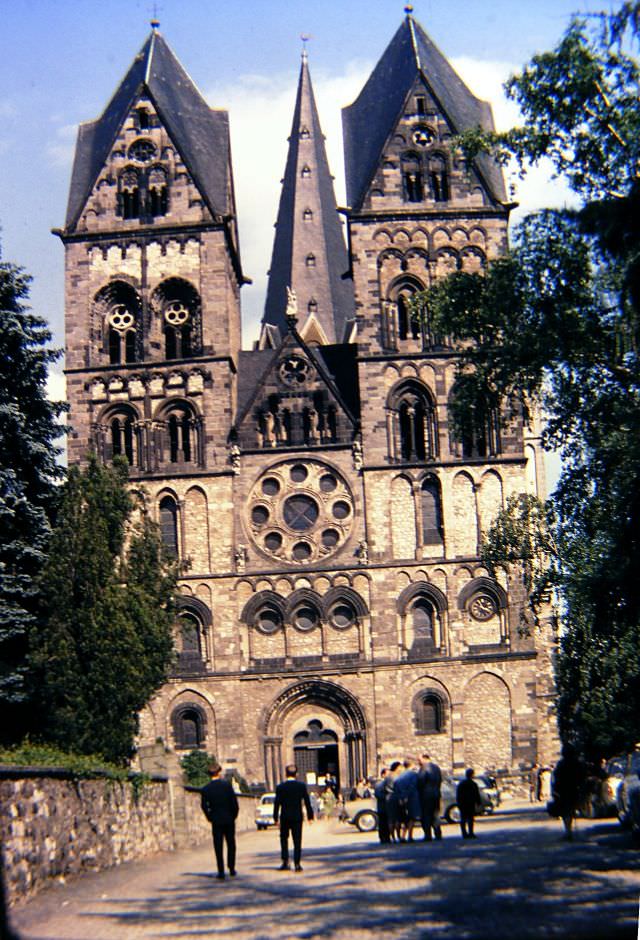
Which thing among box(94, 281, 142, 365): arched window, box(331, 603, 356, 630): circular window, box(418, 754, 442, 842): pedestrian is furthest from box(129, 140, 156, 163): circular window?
box(418, 754, 442, 842): pedestrian

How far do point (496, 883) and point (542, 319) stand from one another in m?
10.6

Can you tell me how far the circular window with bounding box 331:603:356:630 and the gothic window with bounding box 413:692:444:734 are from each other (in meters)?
3.23

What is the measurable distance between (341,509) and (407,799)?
23270mm

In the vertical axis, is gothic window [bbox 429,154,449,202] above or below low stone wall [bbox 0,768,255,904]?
above

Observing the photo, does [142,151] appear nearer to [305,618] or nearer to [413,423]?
[413,423]

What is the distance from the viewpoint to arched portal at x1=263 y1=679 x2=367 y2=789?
48.4 metres

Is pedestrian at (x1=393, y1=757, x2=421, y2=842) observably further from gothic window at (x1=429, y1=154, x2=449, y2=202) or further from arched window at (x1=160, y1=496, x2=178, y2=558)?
gothic window at (x1=429, y1=154, x2=449, y2=202)

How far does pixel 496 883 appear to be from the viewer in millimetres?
16250

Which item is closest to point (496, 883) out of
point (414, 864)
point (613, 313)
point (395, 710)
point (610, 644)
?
point (414, 864)

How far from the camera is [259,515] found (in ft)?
163

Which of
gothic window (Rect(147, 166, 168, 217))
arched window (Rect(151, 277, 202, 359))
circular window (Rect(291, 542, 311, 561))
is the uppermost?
gothic window (Rect(147, 166, 168, 217))

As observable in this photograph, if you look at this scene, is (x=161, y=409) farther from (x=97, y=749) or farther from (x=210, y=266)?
(x=97, y=749)

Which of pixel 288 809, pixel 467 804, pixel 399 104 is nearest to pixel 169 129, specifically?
pixel 399 104

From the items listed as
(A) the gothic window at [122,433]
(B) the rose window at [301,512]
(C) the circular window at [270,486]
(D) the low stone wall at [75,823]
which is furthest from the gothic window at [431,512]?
(D) the low stone wall at [75,823]
